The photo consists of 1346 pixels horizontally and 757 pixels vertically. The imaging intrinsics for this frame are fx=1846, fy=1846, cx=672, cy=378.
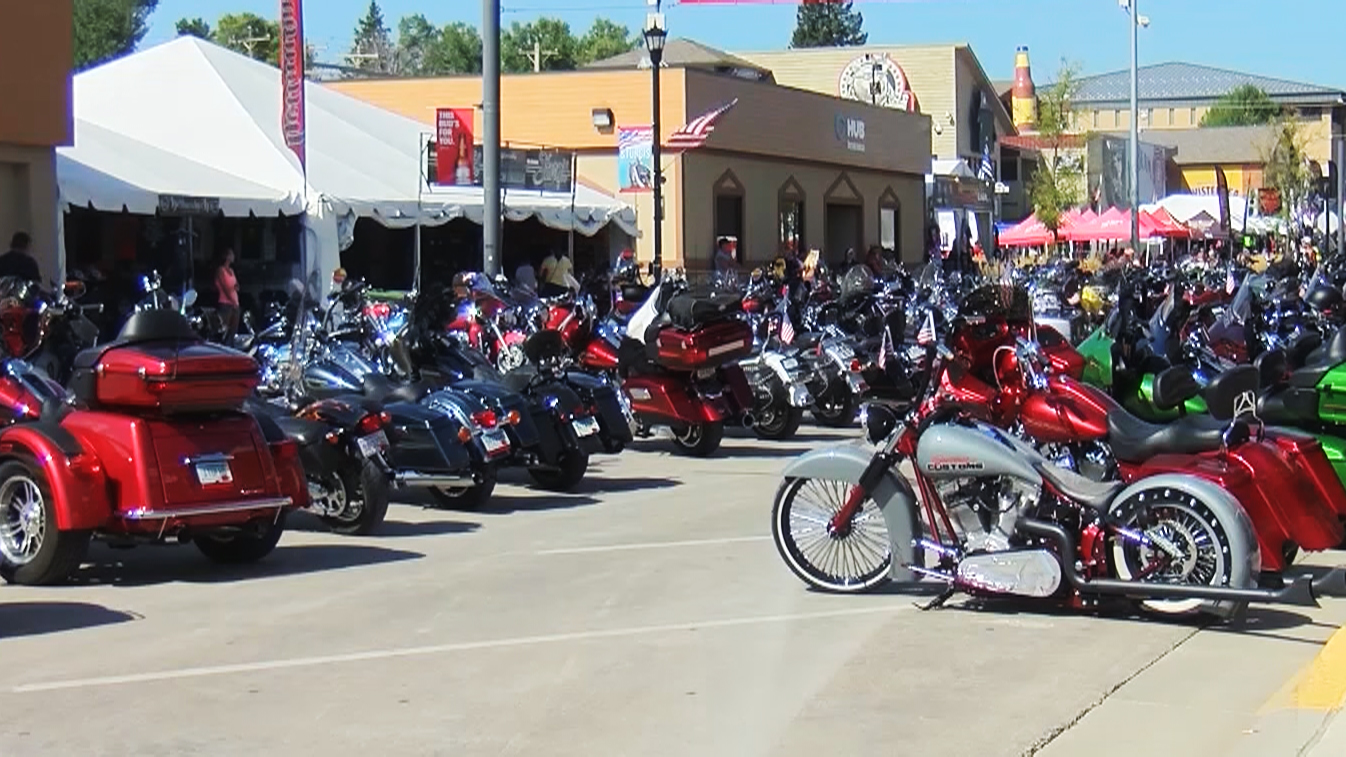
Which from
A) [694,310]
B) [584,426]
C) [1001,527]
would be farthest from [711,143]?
[1001,527]

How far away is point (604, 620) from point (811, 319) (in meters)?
12.4

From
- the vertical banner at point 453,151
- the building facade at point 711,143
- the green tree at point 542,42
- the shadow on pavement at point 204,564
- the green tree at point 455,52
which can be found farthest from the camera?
the green tree at point 455,52

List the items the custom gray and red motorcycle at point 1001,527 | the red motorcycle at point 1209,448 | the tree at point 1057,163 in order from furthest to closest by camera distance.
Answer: the tree at point 1057,163 → the red motorcycle at point 1209,448 → the custom gray and red motorcycle at point 1001,527

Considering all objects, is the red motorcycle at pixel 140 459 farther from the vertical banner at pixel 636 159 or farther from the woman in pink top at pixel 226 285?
the vertical banner at pixel 636 159

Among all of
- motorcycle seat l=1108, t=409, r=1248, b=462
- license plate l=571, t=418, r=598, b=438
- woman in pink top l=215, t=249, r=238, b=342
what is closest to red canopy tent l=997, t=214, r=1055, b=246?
woman in pink top l=215, t=249, r=238, b=342

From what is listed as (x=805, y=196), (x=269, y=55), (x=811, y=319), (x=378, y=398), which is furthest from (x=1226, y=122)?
(x=378, y=398)

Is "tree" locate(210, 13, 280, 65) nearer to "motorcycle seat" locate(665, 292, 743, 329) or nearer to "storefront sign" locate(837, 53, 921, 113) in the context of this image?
"storefront sign" locate(837, 53, 921, 113)

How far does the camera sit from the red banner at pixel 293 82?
2459cm

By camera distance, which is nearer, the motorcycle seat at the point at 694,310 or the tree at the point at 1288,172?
the motorcycle seat at the point at 694,310

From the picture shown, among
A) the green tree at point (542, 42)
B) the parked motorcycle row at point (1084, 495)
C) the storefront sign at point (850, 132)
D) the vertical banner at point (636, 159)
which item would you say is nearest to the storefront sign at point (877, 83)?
the storefront sign at point (850, 132)

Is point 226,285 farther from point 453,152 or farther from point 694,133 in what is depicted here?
point 694,133

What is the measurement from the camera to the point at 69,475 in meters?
9.84

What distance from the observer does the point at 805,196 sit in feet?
147

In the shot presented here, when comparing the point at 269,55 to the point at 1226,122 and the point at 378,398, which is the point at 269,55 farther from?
the point at 378,398
